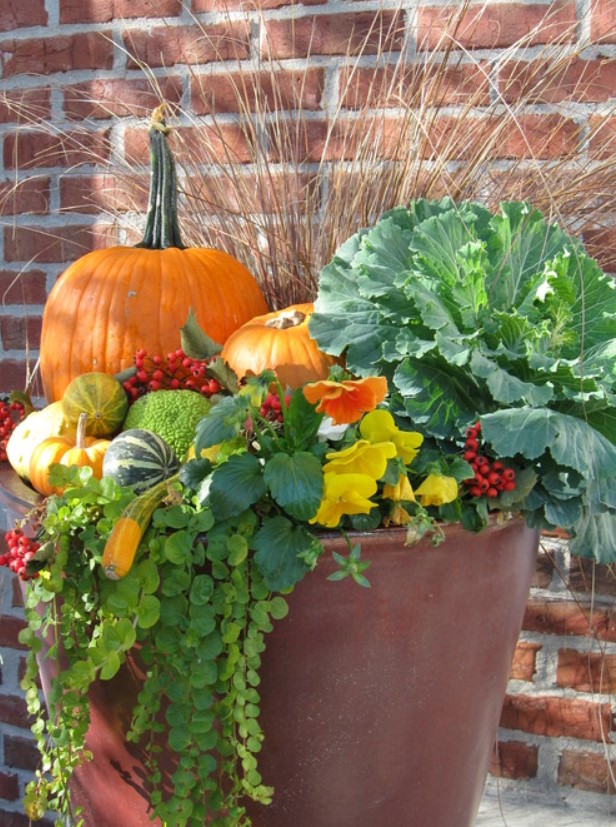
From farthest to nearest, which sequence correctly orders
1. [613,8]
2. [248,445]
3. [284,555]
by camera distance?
[613,8] → [248,445] → [284,555]

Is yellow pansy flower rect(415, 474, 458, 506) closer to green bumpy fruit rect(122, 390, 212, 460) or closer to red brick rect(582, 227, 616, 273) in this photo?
green bumpy fruit rect(122, 390, 212, 460)

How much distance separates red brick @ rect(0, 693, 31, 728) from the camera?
1.94 m

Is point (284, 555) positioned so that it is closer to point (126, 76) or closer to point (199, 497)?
point (199, 497)

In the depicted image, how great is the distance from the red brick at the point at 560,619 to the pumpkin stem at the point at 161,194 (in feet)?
2.68

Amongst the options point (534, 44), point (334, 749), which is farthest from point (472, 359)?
point (534, 44)

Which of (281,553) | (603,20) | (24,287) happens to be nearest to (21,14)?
(24,287)

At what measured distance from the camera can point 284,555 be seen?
0.88 meters

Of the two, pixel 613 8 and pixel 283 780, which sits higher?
pixel 613 8

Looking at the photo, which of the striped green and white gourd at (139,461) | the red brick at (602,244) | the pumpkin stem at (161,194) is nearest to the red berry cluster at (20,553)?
the striped green and white gourd at (139,461)

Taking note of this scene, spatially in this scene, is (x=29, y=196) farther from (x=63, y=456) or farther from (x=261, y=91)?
(x=63, y=456)

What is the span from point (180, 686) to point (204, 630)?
0.06 meters

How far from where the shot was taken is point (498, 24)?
1.55m

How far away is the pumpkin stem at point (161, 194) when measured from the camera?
137cm

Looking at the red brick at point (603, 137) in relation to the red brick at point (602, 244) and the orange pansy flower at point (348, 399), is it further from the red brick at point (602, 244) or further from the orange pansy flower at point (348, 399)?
the orange pansy flower at point (348, 399)
